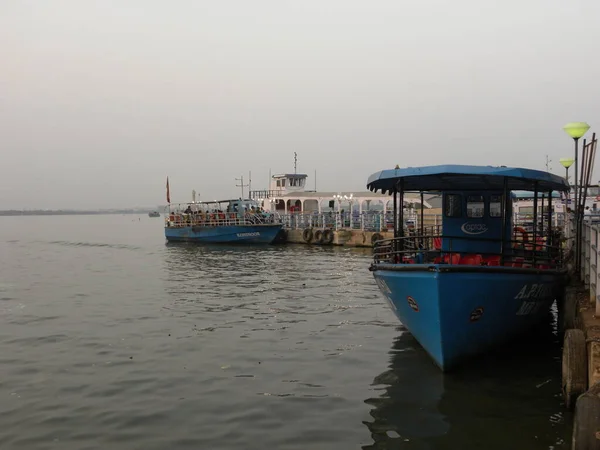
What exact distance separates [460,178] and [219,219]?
3591 cm

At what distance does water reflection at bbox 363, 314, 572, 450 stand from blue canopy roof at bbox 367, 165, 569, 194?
132 inches

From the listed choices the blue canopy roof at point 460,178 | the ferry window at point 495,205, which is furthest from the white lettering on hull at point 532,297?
the ferry window at point 495,205

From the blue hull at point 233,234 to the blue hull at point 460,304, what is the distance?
32023 mm

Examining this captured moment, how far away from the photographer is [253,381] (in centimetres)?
944

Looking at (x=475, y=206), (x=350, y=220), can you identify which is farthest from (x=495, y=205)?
(x=350, y=220)

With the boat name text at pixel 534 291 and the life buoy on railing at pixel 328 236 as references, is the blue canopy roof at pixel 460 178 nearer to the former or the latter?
the boat name text at pixel 534 291

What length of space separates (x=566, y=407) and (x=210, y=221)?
133 feet

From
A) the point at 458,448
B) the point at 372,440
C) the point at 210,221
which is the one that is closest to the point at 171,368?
the point at 372,440

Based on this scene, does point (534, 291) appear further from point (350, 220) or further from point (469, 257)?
point (350, 220)

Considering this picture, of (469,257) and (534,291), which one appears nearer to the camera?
(534,291)

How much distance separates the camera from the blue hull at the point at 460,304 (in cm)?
877

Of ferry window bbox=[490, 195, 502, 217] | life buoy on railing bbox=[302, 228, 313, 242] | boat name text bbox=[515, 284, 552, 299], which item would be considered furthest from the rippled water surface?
life buoy on railing bbox=[302, 228, 313, 242]

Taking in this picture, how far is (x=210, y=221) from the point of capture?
1831 inches

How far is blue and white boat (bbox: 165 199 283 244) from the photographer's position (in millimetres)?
42625
